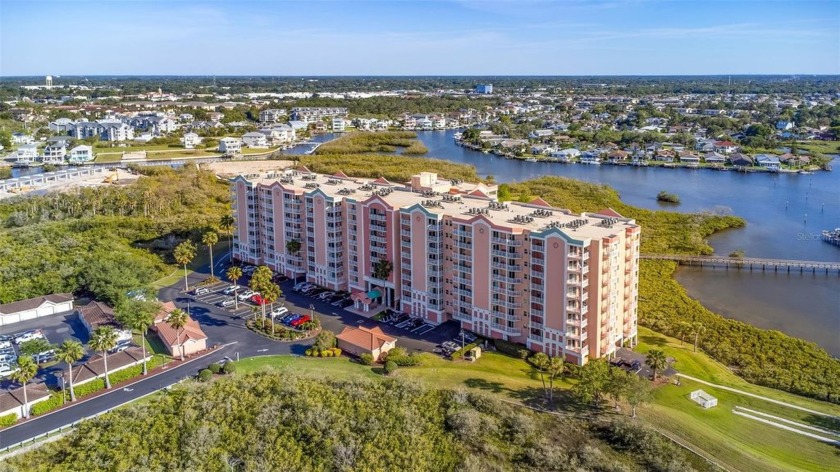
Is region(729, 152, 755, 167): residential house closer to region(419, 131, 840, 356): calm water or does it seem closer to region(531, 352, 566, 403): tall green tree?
region(419, 131, 840, 356): calm water

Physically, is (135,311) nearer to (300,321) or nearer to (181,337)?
(181,337)

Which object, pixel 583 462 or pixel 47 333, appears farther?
pixel 47 333

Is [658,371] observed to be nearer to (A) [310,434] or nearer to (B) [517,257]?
(B) [517,257]

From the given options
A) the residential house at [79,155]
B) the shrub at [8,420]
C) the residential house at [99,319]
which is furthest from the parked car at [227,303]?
the residential house at [79,155]

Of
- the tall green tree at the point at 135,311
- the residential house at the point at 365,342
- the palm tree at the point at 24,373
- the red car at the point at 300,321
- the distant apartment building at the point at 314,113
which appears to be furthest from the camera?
the distant apartment building at the point at 314,113

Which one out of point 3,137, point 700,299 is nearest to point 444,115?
point 3,137

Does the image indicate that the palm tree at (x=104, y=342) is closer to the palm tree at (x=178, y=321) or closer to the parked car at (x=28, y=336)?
the palm tree at (x=178, y=321)
